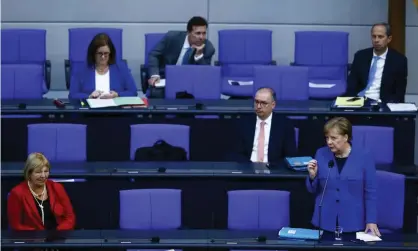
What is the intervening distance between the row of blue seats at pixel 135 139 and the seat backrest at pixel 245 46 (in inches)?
111

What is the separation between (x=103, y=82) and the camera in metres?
9.52

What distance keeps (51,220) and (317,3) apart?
5.55 meters

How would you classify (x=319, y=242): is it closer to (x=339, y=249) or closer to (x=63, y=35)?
(x=339, y=249)

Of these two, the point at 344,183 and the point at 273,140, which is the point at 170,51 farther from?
the point at 344,183

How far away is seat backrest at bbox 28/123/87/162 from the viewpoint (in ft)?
26.3

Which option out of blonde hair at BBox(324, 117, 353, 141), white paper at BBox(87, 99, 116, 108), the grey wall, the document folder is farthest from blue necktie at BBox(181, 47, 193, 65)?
the document folder

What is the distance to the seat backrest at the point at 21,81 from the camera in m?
9.56

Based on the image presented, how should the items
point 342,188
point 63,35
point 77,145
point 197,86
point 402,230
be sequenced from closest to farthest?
point 342,188
point 402,230
point 77,145
point 197,86
point 63,35

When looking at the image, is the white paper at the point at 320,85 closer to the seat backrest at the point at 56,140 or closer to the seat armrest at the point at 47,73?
the seat armrest at the point at 47,73

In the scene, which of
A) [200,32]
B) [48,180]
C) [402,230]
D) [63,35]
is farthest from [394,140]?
[63,35]

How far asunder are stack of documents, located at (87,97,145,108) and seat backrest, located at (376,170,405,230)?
8.44ft

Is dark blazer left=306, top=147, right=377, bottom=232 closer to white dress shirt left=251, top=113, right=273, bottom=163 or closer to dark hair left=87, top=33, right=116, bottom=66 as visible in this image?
white dress shirt left=251, top=113, right=273, bottom=163

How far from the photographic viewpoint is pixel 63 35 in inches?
465

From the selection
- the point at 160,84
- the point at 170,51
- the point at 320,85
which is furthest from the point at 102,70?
the point at 320,85
